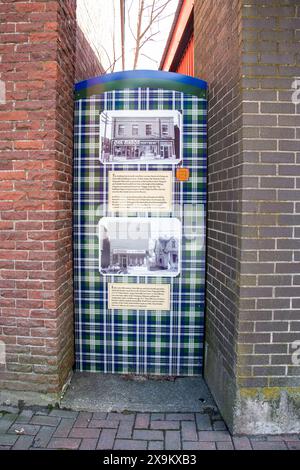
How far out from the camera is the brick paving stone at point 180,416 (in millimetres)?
3205

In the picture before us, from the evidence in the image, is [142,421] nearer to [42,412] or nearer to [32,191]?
[42,412]

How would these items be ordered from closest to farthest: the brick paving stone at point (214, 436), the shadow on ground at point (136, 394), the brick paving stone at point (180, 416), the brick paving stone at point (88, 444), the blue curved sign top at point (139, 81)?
the brick paving stone at point (88, 444)
the brick paving stone at point (214, 436)
the brick paving stone at point (180, 416)
the shadow on ground at point (136, 394)
the blue curved sign top at point (139, 81)

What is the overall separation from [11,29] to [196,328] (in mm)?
3095

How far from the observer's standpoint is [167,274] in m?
3.81

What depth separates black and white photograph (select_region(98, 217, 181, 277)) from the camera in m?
3.78

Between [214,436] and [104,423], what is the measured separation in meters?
0.86

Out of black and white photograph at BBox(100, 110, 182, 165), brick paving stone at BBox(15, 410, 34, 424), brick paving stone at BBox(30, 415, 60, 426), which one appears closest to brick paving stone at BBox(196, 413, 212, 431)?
brick paving stone at BBox(30, 415, 60, 426)

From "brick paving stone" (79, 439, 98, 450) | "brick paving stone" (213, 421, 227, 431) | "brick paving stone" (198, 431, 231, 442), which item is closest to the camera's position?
"brick paving stone" (79, 439, 98, 450)

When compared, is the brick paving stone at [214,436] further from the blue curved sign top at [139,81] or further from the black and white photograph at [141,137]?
the blue curved sign top at [139,81]

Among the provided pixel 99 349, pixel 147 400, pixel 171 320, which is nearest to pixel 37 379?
pixel 99 349

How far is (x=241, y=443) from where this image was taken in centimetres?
289

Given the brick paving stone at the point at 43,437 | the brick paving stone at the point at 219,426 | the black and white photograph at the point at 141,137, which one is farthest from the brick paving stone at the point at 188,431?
the black and white photograph at the point at 141,137

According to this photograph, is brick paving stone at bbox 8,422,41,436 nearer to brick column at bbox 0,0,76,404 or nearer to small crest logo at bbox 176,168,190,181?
brick column at bbox 0,0,76,404

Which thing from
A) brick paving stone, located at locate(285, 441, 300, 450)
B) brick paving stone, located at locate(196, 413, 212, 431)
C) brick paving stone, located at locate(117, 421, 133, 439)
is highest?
brick paving stone, located at locate(117, 421, 133, 439)
